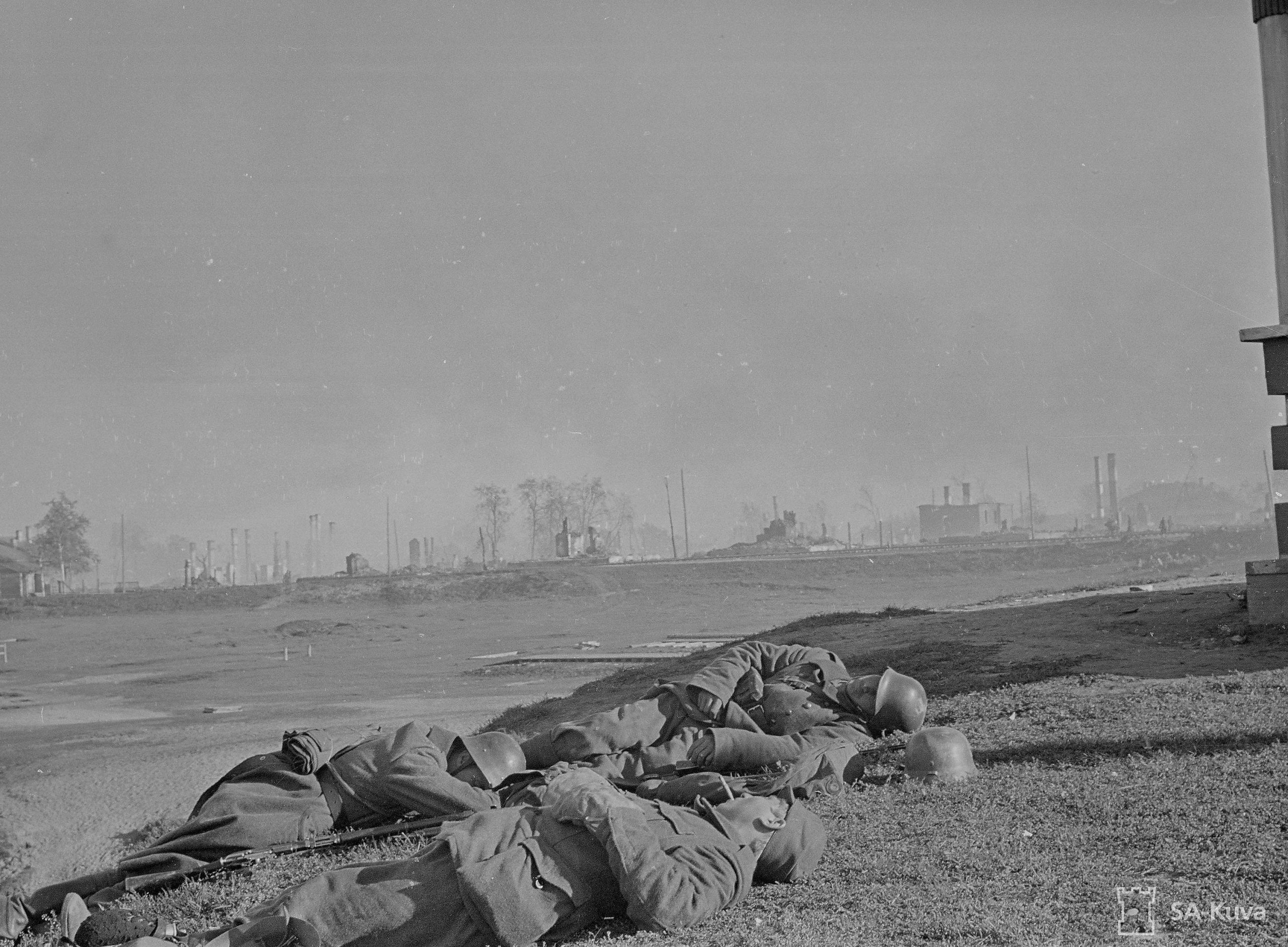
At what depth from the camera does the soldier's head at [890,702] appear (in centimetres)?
757

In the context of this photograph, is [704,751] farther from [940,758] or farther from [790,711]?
[940,758]

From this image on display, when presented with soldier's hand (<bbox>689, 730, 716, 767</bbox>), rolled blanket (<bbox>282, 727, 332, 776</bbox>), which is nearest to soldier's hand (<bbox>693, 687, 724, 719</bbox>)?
soldier's hand (<bbox>689, 730, 716, 767</bbox>)

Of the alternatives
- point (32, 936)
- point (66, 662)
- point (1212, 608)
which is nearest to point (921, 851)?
point (32, 936)

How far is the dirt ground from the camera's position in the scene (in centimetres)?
996

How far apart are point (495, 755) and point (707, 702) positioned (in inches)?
59.8

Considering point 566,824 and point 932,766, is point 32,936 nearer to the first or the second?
point 566,824

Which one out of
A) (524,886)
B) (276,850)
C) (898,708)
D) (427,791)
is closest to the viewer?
(524,886)

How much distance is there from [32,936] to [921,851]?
13.9 ft

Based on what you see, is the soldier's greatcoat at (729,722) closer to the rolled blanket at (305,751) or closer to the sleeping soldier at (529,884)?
the rolled blanket at (305,751)

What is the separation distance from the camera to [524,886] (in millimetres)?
4277

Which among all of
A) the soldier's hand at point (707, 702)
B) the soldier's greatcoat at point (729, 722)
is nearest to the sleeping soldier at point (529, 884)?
the soldier's greatcoat at point (729, 722)

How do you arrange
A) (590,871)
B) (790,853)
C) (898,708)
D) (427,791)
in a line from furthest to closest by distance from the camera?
1. (898,708)
2. (427,791)
3. (790,853)
4. (590,871)

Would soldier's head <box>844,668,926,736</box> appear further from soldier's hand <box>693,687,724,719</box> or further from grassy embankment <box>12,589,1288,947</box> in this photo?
soldier's hand <box>693,687,724,719</box>

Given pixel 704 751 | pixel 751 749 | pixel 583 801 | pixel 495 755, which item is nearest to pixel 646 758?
pixel 704 751
